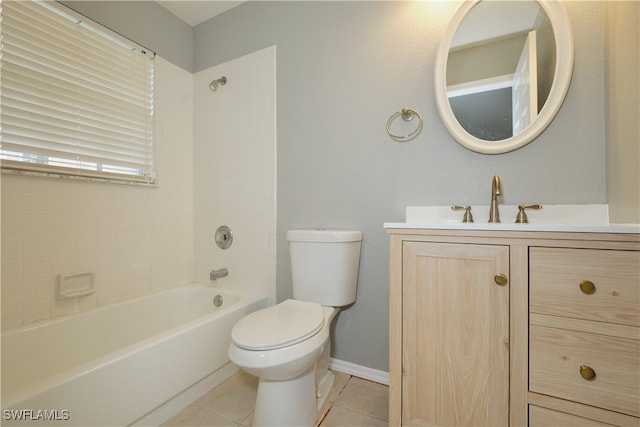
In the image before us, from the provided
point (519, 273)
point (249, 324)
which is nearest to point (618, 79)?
point (519, 273)

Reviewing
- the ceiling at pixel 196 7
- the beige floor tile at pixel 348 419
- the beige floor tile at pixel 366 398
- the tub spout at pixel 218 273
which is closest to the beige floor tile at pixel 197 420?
the beige floor tile at pixel 348 419

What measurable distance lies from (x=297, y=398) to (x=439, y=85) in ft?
4.96

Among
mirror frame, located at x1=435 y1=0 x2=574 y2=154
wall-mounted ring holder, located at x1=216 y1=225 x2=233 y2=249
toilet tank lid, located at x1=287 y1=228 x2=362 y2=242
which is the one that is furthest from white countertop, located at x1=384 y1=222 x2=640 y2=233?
wall-mounted ring holder, located at x1=216 y1=225 x2=233 y2=249

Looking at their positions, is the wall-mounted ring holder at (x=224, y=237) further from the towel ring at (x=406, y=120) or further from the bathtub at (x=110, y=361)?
the towel ring at (x=406, y=120)

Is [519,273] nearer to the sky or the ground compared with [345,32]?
nearer to the ground

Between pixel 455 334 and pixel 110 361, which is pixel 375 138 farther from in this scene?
pixel 110 361

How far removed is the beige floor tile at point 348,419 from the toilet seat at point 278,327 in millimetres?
435

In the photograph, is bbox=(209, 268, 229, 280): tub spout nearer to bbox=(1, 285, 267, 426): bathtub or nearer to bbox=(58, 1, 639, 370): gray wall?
bbox=(1, 285, 267, 426): bathtub

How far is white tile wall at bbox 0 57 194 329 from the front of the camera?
1.17 meters

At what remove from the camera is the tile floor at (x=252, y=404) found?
112cm

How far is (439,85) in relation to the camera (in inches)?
47.9

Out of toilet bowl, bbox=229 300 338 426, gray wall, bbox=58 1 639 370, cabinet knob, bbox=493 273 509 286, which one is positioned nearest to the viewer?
cabinet knob, bbox=493 273 509 286

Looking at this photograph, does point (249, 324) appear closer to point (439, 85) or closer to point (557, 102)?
point (439, 85)

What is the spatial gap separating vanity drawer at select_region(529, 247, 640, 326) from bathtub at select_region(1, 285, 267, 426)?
1.33 m
